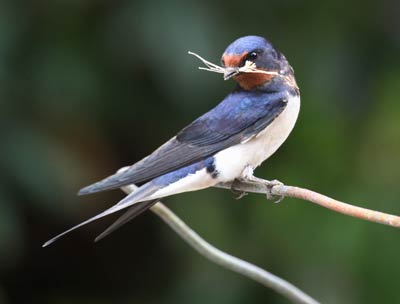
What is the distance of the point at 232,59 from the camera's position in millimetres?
1246

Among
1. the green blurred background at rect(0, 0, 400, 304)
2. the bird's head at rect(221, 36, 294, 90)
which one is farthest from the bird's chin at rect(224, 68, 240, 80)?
the green blurred background at rect(0, 0, 400, 304)

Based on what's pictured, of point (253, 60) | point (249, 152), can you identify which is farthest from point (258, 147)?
point (253, 60)

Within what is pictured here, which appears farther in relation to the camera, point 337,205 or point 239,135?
point 239,135

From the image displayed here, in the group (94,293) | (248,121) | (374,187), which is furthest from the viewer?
Answer: (94,293)

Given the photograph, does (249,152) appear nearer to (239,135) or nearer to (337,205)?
(239,135)

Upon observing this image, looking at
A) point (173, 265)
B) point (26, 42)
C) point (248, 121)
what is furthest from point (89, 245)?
point (248, 121)

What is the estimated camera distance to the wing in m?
1.42

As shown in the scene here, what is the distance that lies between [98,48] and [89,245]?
713mm

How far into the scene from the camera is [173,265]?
98.1 inches

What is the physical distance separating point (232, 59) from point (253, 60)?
0.11 meters

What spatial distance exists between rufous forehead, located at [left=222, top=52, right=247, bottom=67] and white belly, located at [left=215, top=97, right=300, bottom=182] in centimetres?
21

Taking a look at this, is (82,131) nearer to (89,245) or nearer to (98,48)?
(98,48)

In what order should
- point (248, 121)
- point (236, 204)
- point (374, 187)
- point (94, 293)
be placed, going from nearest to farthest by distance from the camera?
1. point (248, 121)
2. point (374, 187)
3. point (236, 204)
4. point (94, 293)

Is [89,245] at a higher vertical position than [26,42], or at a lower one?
lower
